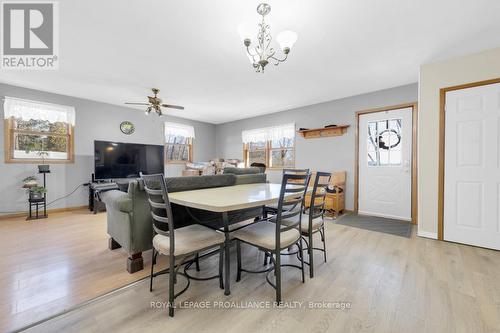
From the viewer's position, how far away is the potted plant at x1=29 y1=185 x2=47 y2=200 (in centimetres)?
368

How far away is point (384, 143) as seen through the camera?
3994 millimetres

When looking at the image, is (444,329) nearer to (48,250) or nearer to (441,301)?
(441,301)

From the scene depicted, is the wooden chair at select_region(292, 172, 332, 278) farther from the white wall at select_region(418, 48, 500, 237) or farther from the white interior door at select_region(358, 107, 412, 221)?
the white interior door at select_region(358, 107, 412, 221)

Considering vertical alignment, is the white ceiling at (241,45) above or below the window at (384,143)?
above

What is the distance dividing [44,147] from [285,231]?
5.14 m

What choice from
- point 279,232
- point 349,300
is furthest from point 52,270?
point 349,300

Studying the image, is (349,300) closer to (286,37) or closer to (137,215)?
(137,215)

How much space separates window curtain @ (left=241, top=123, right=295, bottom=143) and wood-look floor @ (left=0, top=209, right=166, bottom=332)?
4.22m

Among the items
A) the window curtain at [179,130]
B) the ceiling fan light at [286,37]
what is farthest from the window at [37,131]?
the ceiling fan light at [286,37]

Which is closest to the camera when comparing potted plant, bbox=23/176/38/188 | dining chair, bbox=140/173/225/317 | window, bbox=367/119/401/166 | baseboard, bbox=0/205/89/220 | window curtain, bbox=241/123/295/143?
dining chair, bbox=140/173/225/317

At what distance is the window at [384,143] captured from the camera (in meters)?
3.87

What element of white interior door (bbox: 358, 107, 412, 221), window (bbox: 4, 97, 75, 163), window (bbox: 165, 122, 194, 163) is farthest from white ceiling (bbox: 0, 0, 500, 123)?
window (bbox: 165, 122, 194, 163)

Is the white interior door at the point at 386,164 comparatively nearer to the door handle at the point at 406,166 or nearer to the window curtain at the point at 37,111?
the door handle at the point at 406,166

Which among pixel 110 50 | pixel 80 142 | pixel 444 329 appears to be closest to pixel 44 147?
pixel 80 142
